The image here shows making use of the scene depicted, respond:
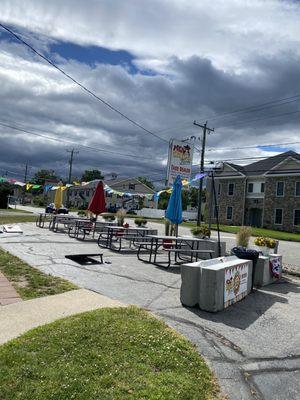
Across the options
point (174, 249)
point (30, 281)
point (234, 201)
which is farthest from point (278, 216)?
point (30, 281)

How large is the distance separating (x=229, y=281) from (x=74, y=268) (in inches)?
158

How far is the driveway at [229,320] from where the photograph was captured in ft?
14.3

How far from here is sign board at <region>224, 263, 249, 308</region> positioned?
709 centimetres

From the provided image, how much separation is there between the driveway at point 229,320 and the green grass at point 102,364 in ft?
1.27

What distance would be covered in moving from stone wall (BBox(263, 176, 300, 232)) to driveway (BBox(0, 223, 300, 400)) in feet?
115

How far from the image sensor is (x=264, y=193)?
47.5 meters

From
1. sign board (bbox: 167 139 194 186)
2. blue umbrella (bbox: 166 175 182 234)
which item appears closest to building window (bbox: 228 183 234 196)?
sign board (bbox: 167 139 194 186)

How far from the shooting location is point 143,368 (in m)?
4.00

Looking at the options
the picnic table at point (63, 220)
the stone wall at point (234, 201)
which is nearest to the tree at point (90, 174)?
the stone wall at point (234, 201)

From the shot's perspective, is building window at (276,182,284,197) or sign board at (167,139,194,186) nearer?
sign board at (167,139,194,186)

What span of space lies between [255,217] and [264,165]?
6321mm

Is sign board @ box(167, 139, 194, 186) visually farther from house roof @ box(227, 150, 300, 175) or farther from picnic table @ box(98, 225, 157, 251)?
house roof @ box(227, 150, 300, 175)

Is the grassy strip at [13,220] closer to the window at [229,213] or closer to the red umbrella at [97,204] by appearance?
the red umbrella at [97,204]

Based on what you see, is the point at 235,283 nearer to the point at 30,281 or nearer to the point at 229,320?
the point at 229,320
